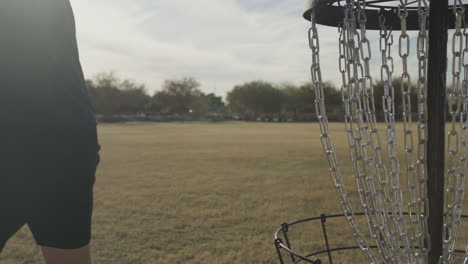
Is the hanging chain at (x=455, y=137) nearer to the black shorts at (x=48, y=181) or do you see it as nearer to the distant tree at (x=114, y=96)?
the black shorts at (x=48, y=181)

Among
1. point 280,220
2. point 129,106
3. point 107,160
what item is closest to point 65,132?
point 280,220

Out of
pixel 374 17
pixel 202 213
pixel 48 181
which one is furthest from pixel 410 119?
pixel 202 213

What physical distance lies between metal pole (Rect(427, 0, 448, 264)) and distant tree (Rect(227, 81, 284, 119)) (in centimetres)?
6017

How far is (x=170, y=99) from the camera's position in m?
64.9

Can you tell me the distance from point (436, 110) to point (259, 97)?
61.5 m

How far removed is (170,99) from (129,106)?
24.9 feet

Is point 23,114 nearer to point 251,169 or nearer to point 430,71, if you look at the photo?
point 430,71

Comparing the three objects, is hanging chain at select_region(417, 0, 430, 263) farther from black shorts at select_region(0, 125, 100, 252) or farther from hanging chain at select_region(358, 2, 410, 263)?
black shorts at select_region(0, 125, 100, 252)

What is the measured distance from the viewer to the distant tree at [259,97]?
62.4 meters

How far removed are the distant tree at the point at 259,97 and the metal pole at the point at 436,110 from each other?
60168 millimetres

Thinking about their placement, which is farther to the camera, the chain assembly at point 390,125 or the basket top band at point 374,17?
the basket top band at point 374,17

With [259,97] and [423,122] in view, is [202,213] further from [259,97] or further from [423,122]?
[259,97]

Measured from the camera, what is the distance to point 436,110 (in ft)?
4.15

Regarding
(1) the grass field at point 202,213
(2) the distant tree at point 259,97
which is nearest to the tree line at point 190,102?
(2) the distant tree at point 259,97
